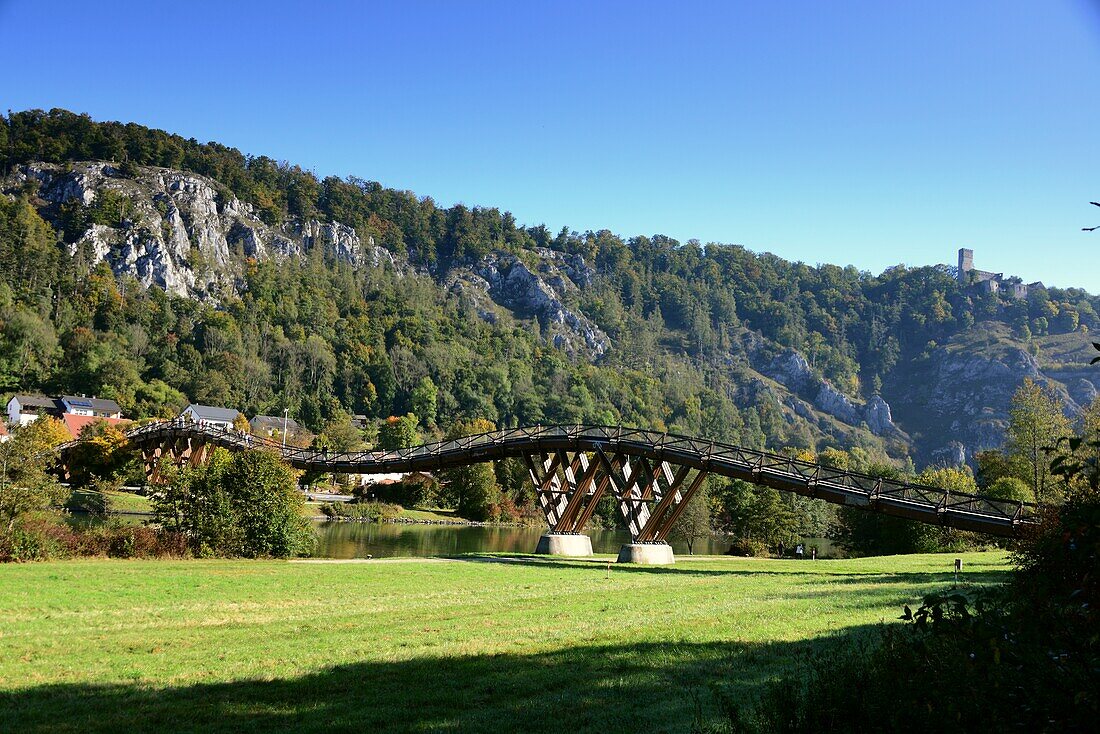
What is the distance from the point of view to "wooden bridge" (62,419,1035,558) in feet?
92.2

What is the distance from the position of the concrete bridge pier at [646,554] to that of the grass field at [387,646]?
1003cm

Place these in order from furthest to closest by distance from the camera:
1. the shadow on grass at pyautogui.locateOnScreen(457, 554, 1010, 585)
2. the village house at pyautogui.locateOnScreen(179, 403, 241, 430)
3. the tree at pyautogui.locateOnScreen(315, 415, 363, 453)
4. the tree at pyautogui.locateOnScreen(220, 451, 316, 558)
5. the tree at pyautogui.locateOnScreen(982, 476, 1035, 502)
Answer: the village house at pyautogui.locateOnScreen(179, 403, 241, 430) → the tree at pyautogui.locateOnScreen(315, 415, 363, 453) → the tree at pyautogui.locateOnScreen(982, 476, 1035, 502) → the tree at pyautogui.locateOnScreen(220, 451, 316, 558) → the shadow on grass at pyautogui.locateOnScreen(457, 554, 1010, 585)

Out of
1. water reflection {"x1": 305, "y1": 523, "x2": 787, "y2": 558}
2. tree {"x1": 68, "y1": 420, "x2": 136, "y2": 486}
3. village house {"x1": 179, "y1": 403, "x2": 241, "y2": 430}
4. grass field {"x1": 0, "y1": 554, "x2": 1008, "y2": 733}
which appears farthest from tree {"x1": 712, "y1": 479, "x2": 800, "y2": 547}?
village house {"x1": 179, "y1": 403, "x2": 241, "y2": 430}

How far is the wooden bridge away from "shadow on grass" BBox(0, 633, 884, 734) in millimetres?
17315

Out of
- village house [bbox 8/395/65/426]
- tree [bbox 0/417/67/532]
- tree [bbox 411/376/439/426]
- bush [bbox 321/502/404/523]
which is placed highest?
tree [bbox 411/376/439/426]

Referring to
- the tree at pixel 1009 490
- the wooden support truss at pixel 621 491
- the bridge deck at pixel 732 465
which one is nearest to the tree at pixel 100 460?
the bridge deck at pixel 732 465

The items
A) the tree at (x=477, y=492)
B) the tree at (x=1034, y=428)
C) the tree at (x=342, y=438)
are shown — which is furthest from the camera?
the tree at (x=342, y=438)

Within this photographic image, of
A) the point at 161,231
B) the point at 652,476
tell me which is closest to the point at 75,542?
the point at 652,476

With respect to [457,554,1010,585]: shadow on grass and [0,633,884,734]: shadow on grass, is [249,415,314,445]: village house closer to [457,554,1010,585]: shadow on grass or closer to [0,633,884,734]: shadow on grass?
[457,554,1010,585]: shadow on grass

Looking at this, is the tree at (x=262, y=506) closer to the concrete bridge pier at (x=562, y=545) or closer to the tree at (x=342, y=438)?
the concrete bridge pier at (x=562, y=545)

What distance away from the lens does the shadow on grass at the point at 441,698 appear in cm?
859

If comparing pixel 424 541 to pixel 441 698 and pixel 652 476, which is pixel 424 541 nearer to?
pixel 652 476

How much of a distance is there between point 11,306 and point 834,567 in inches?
4928

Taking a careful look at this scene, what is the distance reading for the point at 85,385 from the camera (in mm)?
115000
